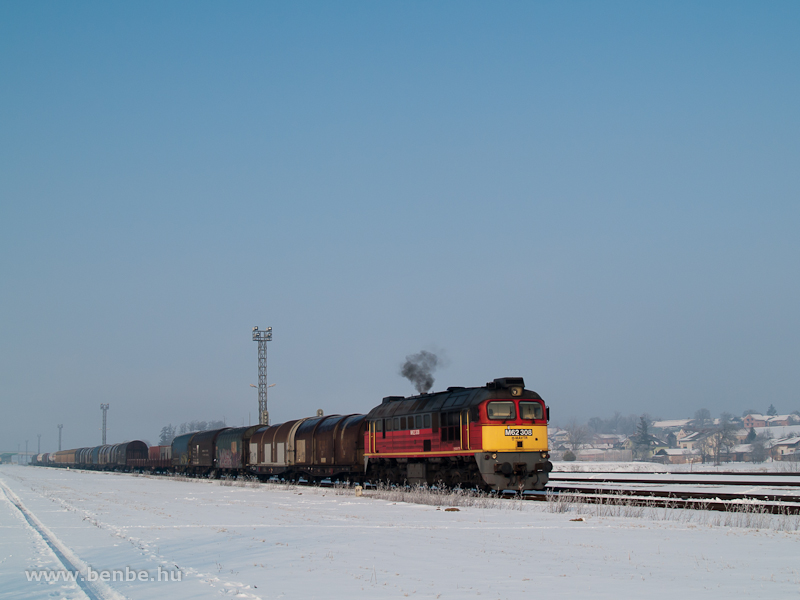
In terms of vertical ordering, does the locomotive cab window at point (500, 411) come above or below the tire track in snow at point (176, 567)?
above

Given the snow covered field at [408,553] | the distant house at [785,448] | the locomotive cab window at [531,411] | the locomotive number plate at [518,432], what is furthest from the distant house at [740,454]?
the snow covered field at [408,553]

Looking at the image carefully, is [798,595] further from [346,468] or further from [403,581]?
[346,468]

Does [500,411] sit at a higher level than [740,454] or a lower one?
higher

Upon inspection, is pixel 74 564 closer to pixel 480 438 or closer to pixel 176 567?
pixel 176 567

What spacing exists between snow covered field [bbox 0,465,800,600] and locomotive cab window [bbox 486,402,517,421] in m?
4.47

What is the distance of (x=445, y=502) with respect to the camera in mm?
24250

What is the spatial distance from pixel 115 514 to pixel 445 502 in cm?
1035

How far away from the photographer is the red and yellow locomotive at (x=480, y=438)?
87.7 feet

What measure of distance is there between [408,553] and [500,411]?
46.3ft

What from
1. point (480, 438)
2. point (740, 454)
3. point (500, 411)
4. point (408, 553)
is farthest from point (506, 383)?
point (740, 454)

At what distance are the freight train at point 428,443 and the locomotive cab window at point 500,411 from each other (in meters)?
0.04

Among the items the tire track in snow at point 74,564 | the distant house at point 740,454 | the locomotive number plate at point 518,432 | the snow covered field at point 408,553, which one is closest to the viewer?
the tire track in snow at point 74,564

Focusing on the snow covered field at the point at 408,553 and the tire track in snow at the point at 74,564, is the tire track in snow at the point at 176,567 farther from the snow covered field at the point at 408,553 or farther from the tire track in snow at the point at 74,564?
the tire track in snow at the point at 74,564

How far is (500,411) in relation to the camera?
27172 millimetres
